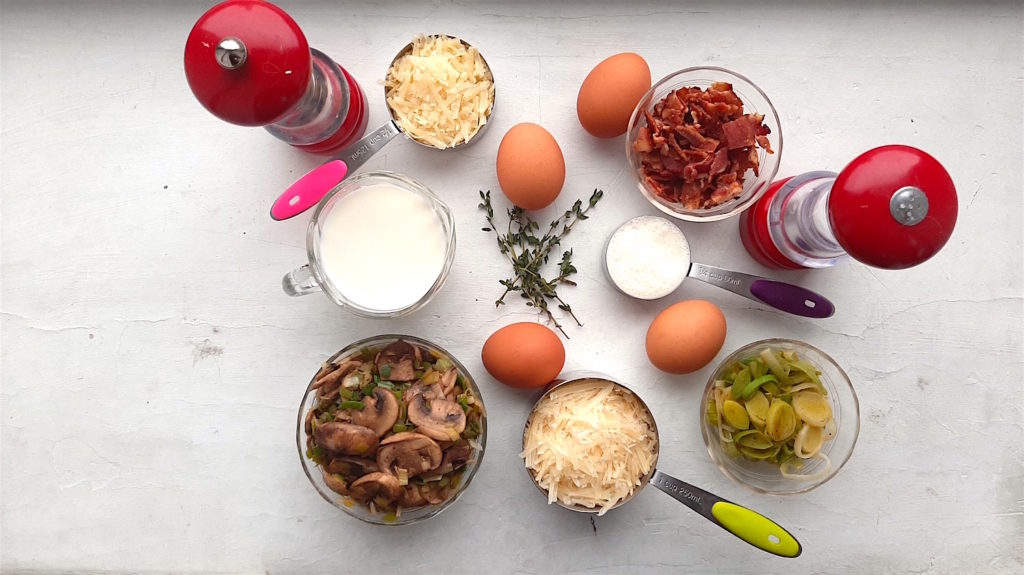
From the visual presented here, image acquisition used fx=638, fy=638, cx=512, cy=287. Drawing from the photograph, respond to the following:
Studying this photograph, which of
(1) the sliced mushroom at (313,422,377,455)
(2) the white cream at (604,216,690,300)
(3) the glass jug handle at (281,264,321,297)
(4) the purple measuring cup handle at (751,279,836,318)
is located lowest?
(1) the sliced mushroom at (313,422,377,455)

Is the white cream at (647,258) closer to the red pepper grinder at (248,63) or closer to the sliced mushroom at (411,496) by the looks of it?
the sliced mushroom at (411,496)

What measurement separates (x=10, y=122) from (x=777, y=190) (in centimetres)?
157

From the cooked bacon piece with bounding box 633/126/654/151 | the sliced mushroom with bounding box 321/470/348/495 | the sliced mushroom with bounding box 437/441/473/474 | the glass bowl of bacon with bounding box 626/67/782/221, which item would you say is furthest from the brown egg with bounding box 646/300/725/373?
the sliced mushroom with bounding box 321/470/348/495

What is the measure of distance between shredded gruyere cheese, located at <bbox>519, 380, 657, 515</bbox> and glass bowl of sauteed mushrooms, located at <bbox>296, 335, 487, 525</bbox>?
114mm

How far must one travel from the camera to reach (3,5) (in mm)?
1339

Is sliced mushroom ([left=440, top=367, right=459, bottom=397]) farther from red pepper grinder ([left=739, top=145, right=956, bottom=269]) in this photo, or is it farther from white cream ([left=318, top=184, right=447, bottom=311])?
red pepper grinder ([left=739, top=145, right=956, bottom=269])

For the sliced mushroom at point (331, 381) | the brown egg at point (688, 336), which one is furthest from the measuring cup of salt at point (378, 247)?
the brown egg at point (688, 336)

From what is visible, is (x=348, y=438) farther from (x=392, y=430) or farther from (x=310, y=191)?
(x=310, y=191)

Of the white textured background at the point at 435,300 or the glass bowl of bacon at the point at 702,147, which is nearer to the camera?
the glass bowl of bacon at the point at 702,147

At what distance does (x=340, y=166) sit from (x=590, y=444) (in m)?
0.68

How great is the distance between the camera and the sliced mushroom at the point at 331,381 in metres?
1.13

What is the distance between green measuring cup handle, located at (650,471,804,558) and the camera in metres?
1.13

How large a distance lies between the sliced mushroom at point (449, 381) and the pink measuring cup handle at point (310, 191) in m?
0.40

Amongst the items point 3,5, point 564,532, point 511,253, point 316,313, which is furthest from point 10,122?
point 564,532
